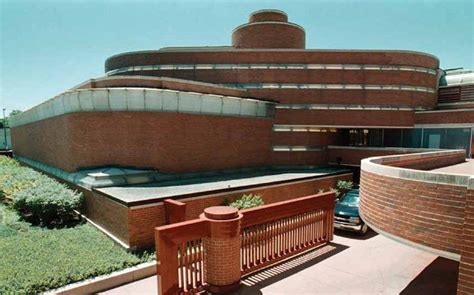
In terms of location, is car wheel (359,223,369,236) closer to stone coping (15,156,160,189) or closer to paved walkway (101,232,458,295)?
paved walkway (101,232,458,295)

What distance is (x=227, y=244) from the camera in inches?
300

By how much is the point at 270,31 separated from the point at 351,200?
17923mm

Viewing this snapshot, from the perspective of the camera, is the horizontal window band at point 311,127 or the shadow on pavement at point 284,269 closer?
the shadow on pavement at point 284,269

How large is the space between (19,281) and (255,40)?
954 inches

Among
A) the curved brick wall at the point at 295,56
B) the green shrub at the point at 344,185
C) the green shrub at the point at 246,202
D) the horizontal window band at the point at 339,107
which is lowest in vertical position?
the green shrub at the point at 344,185

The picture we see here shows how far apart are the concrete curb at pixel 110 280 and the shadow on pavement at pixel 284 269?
9.30 feet

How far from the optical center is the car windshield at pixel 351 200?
527 inches

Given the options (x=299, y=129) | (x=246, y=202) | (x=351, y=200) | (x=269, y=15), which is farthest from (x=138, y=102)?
(x=269, y=15)

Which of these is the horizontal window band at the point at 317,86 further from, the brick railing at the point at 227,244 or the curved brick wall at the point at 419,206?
the curved brick wall at the point at 419,206

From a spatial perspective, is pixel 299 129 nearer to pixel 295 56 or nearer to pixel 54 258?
pixel 295 56

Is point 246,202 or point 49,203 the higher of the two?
point 246,202

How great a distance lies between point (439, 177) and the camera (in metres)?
5.62

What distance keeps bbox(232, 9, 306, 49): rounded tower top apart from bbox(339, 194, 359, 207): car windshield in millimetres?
16509

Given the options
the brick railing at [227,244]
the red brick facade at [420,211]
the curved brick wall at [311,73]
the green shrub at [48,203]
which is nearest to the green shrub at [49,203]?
the green shrub at [48,203]
